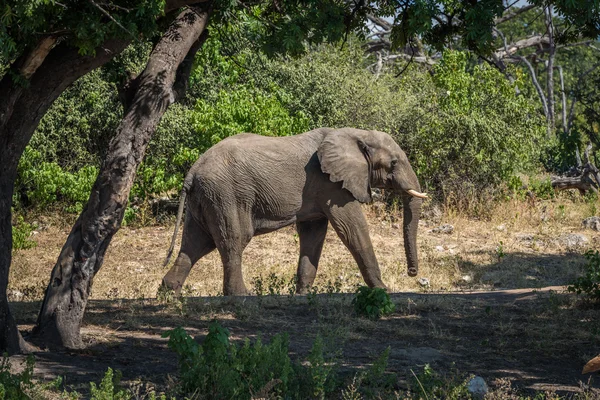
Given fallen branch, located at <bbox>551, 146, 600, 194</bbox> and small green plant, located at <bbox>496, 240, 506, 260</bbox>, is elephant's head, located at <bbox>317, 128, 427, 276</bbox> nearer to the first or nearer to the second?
small green plant, located at <bbox>496, 240, 506, 260</bbox>

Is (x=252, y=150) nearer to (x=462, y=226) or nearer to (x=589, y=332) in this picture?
(x=589, y=332)

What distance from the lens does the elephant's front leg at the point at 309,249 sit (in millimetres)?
11586

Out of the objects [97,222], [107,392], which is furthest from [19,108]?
[107,392]

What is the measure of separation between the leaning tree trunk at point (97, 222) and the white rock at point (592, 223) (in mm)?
11858

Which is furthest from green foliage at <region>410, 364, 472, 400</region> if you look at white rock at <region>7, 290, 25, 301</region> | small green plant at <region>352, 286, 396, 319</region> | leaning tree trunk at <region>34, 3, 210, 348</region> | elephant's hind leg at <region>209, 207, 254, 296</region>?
white rock at <region>7, 290, 25, 301</region>

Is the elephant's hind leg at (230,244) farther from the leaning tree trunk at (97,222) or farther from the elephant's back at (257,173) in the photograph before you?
the leaning tree trunk at (97,222)

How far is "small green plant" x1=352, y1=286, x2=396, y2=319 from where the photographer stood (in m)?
8.49

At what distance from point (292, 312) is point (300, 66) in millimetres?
10425

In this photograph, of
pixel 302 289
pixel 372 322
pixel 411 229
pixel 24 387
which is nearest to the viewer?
pixel 24 387

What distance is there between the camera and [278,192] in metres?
11.1

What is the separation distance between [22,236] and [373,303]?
8.56 m

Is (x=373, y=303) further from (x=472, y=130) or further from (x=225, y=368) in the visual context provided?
(x=472, y=130)

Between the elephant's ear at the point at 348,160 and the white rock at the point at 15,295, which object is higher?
the elephant's ear at the point at 348,160

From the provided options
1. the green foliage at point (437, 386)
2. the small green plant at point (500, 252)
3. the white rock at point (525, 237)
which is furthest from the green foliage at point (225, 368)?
the white rock at point (525, 237)
